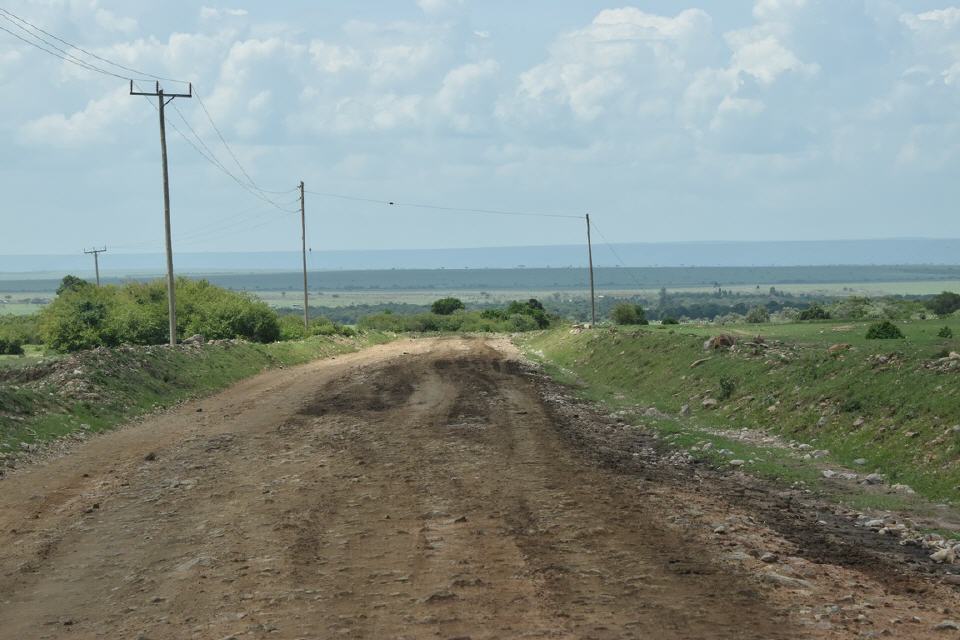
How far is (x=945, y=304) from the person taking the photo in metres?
72.4

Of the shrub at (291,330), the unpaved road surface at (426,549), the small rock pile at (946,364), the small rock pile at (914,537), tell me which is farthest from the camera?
the shrub at (291,330)

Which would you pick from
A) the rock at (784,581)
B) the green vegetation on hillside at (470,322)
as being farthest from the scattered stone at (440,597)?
the green vegetation on hillside at (470,322)

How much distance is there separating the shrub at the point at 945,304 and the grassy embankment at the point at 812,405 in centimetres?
→ 4472

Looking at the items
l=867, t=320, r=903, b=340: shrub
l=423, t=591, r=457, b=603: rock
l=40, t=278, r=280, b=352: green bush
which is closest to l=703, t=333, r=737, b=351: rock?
l=867, t=320, r=903, b=340: shrub

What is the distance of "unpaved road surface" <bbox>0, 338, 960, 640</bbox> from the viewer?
9047mm

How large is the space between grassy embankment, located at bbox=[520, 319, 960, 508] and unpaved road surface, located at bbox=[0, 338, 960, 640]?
205 cm

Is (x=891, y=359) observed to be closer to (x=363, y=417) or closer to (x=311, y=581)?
(x=363, y=417)

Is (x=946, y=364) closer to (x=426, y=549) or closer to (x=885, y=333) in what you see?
(x=426, y=549)

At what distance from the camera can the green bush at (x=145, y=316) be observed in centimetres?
4841

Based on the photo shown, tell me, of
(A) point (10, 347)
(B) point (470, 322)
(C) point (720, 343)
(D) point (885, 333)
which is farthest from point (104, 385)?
(B) point (470, 322)

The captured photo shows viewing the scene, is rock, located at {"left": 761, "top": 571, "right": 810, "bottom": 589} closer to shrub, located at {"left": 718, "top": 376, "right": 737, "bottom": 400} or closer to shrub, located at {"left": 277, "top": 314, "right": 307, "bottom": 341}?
shrub, located at {"left": 718, "top": 376, "right": 737, "bottom": 400}

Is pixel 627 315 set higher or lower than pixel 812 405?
lower

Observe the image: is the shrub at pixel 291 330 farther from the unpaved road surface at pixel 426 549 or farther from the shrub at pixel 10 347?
the unpaved road surface at pixel 426 549

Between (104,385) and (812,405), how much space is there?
56.7 ft
